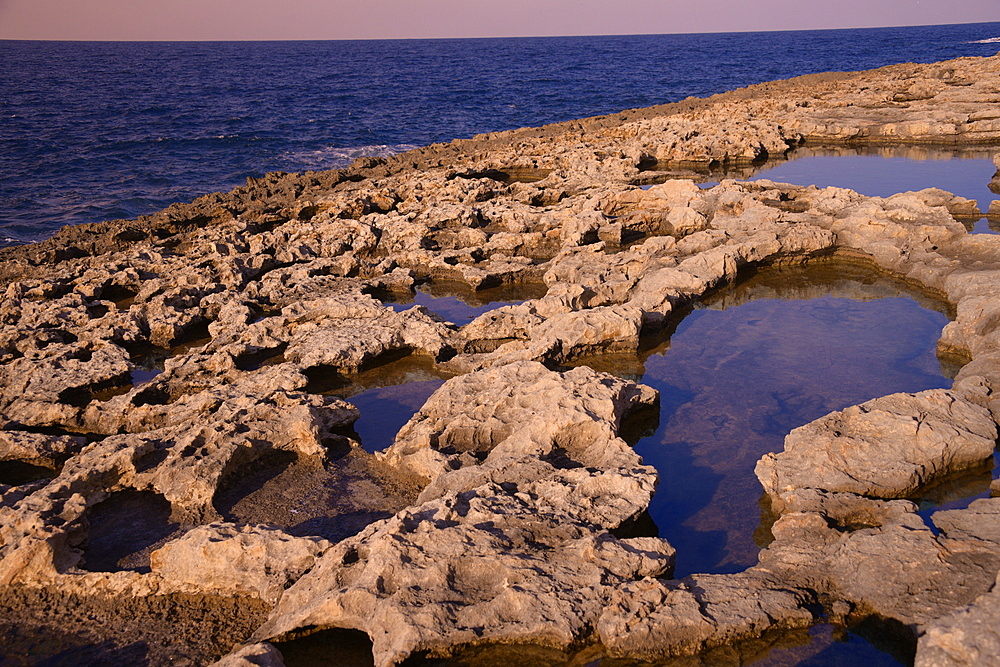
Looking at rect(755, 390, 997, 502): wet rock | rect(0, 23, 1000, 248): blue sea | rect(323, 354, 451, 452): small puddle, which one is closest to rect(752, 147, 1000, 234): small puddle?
rect(755, 390, 997, 502): wet rock

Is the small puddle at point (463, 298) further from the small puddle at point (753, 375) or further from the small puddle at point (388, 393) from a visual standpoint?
the small puddle at point (753, 375)

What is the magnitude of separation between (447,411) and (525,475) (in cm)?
145

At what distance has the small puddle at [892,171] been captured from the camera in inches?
579

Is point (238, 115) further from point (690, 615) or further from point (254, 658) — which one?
point (690, 615)

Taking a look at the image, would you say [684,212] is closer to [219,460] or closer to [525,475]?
[525,475]

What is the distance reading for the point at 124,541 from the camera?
5.75 meters

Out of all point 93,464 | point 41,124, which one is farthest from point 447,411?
point 41,124

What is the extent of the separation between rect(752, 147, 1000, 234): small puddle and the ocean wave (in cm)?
1369

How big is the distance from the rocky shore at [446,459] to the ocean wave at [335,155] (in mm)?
12224

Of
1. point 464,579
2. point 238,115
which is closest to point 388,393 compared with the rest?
point 464,579

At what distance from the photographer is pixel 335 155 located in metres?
26.4

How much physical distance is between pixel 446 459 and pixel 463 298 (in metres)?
5.23

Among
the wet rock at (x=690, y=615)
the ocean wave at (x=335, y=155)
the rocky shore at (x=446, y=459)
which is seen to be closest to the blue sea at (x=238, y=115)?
the ocean wave at (x=335, y=155)

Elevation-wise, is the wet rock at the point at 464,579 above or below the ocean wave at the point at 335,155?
below
